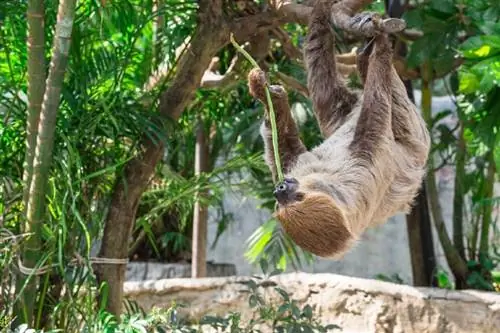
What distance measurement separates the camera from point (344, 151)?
4535 millimetres

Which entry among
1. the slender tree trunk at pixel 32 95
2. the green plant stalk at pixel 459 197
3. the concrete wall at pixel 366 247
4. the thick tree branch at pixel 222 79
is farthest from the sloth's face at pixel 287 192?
the concrete wall at pixel 366 247

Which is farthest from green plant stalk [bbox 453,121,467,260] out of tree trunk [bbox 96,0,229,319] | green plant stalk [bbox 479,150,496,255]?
tree trunk [bbox 96,0,229,319]

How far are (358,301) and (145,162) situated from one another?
2462mm

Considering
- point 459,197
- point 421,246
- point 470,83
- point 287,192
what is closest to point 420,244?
point 421,246

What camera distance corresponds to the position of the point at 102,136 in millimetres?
5371

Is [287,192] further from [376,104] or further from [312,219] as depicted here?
[376,104]

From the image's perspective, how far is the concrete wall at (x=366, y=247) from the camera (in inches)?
555

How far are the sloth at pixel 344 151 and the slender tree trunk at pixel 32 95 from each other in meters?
1.26

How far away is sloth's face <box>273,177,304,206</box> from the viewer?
3891 millimetres

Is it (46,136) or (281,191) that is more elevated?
(46,136)

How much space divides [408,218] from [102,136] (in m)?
4.23

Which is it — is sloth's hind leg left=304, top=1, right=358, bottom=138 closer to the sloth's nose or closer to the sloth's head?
the sloth's head

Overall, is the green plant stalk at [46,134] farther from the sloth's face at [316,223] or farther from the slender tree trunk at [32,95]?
the sloth's face at [316,223]

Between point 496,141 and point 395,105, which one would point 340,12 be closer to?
point 395,105
